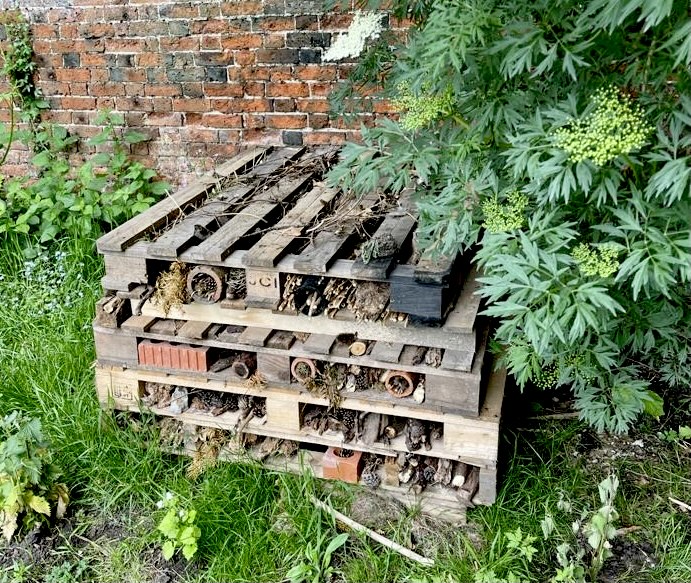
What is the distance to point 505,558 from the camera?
87.9 inches

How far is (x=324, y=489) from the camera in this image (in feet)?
8.40

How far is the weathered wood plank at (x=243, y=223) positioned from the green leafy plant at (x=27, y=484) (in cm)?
85

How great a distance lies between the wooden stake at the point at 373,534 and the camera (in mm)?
2291

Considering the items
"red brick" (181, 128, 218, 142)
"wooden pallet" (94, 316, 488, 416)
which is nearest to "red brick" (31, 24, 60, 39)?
"red brick" (181, 128, 218, 142)

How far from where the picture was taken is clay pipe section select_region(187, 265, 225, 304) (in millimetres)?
2555

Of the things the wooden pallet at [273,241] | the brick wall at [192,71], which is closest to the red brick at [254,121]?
the brick wall at [192,71]

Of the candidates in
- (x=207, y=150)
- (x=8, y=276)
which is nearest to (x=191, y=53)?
(x=207, y=150)

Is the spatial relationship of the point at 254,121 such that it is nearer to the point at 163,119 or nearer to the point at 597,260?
the point at 163,119

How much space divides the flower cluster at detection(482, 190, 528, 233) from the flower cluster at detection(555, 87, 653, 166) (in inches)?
9.9

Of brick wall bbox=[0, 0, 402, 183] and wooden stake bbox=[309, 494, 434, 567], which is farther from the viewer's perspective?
brick wall bbox=[0, 0, 402, 183]

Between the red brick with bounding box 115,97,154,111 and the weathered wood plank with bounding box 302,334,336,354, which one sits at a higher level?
the red brick with bounding box 115,97,154,111

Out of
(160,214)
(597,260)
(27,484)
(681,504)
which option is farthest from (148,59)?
(681,504)

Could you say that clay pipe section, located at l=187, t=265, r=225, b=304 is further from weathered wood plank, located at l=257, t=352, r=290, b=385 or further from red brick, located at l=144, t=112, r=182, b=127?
red brick, located at l=144, t=112, r=182, b=127

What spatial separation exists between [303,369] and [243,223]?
2.06 feet
